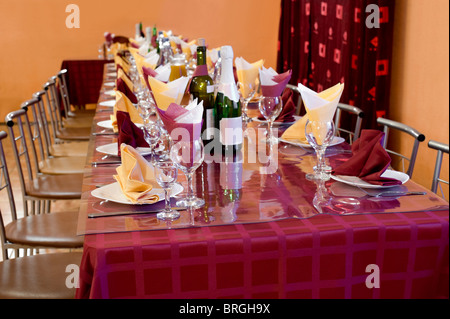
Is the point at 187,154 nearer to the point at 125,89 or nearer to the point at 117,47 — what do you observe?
the point at 125,89

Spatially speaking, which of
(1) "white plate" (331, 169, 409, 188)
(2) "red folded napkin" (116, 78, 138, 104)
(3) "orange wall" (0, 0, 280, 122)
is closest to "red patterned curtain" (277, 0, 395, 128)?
(3) "orange wall" (0, 0, 280, 122)

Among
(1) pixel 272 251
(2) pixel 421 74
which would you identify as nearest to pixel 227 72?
(1) pixel 272 251

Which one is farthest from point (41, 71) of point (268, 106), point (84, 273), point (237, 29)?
point (84, 273)

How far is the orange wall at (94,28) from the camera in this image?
689 centimetres

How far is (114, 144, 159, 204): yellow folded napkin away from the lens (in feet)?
4.31

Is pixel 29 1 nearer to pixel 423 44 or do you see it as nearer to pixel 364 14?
pixel 364 14

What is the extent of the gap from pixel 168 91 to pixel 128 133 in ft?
0.67

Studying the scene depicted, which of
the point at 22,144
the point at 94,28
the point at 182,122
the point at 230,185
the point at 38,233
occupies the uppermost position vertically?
the point at 94,28

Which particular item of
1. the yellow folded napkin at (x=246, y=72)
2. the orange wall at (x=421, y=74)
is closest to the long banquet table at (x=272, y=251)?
the yellow folded napkin at (x=246, y=72)

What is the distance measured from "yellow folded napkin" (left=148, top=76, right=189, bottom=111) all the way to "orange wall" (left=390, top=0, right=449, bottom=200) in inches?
68.7

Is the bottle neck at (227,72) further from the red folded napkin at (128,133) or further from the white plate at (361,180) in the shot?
the white plate at (361,180)

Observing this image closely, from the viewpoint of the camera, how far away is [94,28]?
701 centimetres

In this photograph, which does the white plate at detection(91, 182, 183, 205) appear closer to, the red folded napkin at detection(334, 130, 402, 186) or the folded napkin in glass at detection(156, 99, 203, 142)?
the folded napkin in glass at detection(156, 99, 203, 142)
